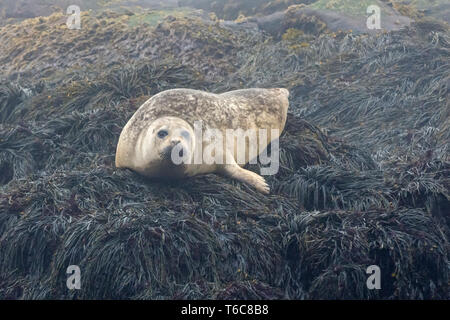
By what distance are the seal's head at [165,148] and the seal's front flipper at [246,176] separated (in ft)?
1.53

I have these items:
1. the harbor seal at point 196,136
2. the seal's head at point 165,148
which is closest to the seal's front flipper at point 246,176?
the harbor seal at point 196,136

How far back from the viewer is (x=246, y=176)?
616 centimetres

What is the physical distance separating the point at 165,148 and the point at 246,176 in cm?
92

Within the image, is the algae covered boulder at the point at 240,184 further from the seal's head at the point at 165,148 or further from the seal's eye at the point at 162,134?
the seal's eye at the point at 162,134

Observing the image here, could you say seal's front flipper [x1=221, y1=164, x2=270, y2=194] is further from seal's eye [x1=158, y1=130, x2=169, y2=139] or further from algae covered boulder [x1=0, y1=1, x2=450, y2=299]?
seal's eye [x1=158, y1=130, x2=169, y2=139]

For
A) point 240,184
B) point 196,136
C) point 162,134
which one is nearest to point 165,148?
point 162,134

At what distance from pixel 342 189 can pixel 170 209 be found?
1585 mm

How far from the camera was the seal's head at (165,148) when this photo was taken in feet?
18.4

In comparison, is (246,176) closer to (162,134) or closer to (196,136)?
(196,136)

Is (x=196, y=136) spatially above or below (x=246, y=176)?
above

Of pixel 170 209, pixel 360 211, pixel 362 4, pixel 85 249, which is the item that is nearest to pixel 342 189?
pixel 360 211

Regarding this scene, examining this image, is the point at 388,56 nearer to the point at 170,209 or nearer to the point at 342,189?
the point at 342,189

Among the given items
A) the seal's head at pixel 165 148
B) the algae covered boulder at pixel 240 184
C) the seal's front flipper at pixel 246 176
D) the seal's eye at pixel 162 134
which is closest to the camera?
the algae covered boulder at pixel 240 184
